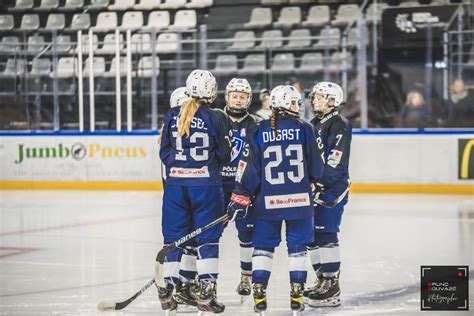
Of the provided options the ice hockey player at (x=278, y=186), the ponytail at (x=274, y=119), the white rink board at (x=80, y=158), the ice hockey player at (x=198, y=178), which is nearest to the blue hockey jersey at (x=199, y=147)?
the ice hockey player at (x=198, y=178)

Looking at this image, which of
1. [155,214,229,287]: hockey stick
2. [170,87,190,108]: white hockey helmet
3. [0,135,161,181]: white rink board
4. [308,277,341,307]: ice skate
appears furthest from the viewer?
[0,135,161,181]: white rink board

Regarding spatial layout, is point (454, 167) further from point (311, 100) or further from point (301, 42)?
point (311, 100)

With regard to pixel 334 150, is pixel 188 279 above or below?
below

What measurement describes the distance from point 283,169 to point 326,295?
90cm

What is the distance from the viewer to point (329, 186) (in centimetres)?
528

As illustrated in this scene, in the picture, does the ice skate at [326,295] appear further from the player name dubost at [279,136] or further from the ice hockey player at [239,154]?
the player name dubost at [279,136]

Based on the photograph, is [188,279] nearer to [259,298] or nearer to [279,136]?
[259,298]

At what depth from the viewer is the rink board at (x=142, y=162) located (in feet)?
36.5

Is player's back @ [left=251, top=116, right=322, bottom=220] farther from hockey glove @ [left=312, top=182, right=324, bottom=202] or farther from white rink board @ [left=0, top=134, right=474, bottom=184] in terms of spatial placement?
white rink board @ [left=0, top=134, right=474, bottom=184]

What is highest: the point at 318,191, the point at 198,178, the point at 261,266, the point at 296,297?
the point at 198,178

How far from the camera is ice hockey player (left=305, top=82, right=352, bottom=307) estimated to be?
528 centimetres

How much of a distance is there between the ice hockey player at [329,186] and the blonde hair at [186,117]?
0.82 metres

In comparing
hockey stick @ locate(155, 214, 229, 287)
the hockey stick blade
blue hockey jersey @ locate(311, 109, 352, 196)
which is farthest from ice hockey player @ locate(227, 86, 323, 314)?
the hockey stick blade

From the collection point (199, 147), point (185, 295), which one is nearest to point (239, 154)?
point (199, 147)
